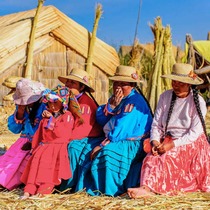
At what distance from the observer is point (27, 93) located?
5805 mm

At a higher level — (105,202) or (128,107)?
(128,107)

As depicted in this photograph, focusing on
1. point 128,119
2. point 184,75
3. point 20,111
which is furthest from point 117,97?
point 20,111

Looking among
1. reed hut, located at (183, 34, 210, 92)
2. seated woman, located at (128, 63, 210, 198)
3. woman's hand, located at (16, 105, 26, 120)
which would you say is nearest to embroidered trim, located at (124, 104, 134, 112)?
seated woman, located at (128, 63, 210, 198)

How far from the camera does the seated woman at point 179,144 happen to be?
204 inches

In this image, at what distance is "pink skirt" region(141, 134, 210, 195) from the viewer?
5141 millimetres

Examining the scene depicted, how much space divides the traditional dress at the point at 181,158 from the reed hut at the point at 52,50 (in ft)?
23.0

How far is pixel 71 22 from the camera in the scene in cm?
1274

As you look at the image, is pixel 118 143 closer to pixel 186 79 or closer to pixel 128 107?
pixel 128 107

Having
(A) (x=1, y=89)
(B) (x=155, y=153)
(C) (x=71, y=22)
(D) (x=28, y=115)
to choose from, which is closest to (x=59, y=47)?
(C) (x=71, y=22)

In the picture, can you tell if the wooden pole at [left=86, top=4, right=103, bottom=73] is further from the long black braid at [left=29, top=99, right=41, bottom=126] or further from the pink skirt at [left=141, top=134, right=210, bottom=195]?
the pink skirt at [left=141, top=134, right=210, bottom=195]

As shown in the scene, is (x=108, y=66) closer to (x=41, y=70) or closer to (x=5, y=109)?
(x=41, y=70)

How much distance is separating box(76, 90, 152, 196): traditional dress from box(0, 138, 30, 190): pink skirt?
681 millimetres

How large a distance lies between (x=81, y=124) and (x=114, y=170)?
66cm

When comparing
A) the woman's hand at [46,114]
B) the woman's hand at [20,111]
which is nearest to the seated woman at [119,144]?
the woman's hand at [46,114]
